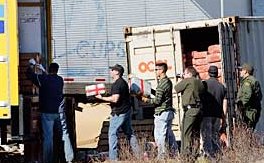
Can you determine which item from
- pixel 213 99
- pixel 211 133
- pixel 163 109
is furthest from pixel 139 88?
pixel 211 133

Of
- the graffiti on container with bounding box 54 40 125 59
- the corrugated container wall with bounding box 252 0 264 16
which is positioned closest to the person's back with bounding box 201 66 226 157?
the graffiti on container with bounding box 54 40 125 59

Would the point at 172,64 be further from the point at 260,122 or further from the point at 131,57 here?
the point at 260,122

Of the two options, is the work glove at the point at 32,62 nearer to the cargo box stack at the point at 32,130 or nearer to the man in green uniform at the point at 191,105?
the cargo box stack at the point at 32,130

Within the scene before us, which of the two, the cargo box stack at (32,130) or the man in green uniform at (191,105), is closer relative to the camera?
the man in green uniform at (191,105)

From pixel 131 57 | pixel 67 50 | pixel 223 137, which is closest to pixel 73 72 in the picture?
pixel 67 50

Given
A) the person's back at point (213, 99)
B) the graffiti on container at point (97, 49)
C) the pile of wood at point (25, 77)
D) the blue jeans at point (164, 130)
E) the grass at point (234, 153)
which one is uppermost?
the graffiti on container at point (97, 49)

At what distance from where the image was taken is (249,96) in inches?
534

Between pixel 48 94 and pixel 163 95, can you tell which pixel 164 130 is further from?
pixel 48 94

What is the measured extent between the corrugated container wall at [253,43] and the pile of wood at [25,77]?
4.39 m

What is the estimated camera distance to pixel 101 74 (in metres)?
16.8

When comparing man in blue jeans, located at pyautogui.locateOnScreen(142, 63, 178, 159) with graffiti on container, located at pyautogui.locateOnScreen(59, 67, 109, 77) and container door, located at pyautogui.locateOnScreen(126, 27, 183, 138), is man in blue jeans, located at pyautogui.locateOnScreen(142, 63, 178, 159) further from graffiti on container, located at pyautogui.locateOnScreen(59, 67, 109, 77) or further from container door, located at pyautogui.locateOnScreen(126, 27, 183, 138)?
graffiti on container, located at pyautogui.locateOnScreen(59, 67, 109, 77)

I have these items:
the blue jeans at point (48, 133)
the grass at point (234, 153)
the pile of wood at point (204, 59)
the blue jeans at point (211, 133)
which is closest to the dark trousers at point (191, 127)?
the blue jeans at point (211, 133)

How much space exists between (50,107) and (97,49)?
4.46m

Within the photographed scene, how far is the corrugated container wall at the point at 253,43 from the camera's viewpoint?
14.8 m
